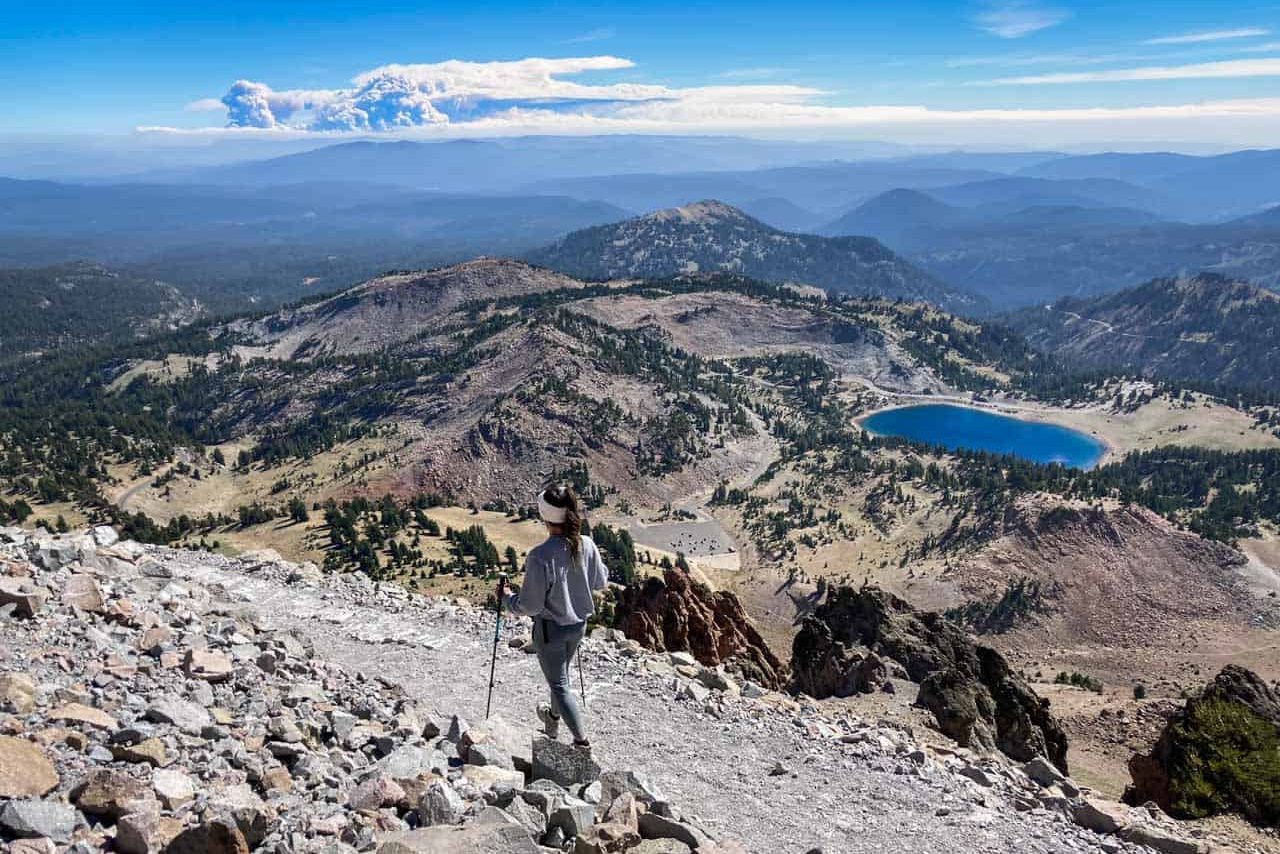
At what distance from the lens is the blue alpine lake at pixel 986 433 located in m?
152

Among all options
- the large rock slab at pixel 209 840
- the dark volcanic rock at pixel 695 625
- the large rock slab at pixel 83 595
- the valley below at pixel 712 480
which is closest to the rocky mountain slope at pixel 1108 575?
the valley below at pixel 712 480

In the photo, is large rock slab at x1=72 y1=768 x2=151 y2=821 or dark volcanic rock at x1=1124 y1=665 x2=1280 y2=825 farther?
dark volcanic rock at x1=1124 y1=665 x2=1280 y2=825

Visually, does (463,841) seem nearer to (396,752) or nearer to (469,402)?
(396,752)

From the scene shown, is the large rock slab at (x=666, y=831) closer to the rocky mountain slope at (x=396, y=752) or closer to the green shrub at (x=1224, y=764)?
the rocky mountain slope at (x=396, y=752)

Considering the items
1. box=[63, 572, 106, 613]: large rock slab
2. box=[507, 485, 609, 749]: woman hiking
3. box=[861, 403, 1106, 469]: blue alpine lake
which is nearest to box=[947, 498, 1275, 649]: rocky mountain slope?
box=[861, 403, 1106, 469]: blue alpine lake

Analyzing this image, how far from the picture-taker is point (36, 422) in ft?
409

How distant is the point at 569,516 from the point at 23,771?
621 centimetres

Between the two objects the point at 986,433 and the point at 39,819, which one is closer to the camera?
the point at 39,819

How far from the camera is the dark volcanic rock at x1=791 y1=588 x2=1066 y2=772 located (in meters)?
25.6

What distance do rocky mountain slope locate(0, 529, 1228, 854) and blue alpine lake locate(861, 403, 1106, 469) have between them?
139 m

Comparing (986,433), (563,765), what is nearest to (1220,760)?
(563,765)

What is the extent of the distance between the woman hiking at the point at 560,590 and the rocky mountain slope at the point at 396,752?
108 cm

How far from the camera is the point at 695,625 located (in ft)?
109

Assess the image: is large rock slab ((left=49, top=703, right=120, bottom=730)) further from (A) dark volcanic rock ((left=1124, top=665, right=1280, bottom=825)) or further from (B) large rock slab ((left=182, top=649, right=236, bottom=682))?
(A) dark volcanic rock ((left=1124, top=665, right=1280, bottom=825))
